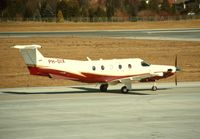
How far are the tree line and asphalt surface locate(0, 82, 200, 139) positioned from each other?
79.7 meters

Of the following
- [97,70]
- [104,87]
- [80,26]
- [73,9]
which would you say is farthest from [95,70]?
[73,9]

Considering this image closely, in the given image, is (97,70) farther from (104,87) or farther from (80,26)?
(80,26)

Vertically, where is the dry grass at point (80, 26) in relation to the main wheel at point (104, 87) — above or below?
above

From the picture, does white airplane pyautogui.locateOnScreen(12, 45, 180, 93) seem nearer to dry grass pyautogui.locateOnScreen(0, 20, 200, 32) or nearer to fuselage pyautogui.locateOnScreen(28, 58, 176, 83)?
fuselage pyautogui.locateOnScreen(28, 58, 176, 83)

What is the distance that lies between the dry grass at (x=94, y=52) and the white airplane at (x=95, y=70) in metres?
6.05

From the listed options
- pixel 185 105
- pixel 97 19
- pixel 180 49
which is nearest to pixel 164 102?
pixel 185 105

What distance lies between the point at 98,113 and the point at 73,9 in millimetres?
101455

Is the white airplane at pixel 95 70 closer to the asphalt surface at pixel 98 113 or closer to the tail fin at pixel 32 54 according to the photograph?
the tail fin at pixel 32 54

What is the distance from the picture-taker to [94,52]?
53719 mm

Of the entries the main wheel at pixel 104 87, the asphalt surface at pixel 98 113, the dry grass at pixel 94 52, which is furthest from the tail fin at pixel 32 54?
the dry grass at pixel 94 52

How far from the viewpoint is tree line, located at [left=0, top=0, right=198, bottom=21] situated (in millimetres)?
125188

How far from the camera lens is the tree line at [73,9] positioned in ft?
411

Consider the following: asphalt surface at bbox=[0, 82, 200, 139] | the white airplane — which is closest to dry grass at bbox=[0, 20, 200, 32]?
asphalt surface at bbox=[0, 82, 200, 139]

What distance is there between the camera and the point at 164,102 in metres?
29.5
